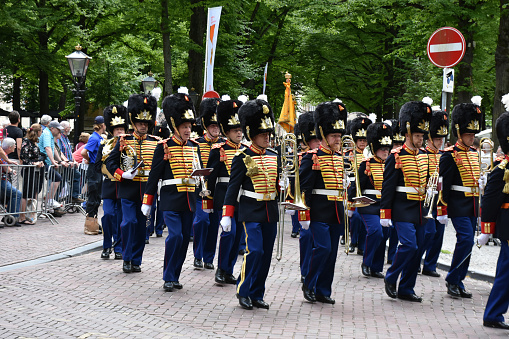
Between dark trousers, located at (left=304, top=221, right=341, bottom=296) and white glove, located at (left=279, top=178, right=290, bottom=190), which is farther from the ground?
white glove, located at (left=279, top=178, right=290, bottom=190)

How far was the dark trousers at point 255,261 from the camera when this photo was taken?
8.38 m

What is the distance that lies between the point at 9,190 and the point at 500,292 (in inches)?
404

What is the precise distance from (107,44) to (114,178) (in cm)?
2368

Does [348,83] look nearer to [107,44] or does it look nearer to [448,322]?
[107,44]

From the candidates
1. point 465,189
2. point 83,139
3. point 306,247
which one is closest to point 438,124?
point 465,189

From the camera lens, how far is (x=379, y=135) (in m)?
12.0

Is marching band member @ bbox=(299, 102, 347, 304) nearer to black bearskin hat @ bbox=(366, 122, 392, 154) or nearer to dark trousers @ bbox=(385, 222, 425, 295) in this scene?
dark trousers @ bbox=(385, 222, 425, 295)

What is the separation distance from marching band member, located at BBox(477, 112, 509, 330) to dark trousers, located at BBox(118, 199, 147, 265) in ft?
15.4

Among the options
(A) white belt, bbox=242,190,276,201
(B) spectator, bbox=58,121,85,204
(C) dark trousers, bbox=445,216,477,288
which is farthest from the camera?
(B) spectator, bbox=58,121,85,204

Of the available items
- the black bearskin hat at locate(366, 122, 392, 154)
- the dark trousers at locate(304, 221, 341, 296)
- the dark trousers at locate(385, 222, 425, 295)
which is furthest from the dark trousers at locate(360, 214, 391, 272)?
the dark trousers at locate(304, 221, 341, 296)

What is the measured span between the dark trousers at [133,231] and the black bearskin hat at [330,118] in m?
2.96

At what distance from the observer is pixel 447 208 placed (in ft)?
31.9

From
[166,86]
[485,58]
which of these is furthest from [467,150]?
[485,58]

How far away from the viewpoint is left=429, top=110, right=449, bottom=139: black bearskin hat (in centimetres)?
1033
